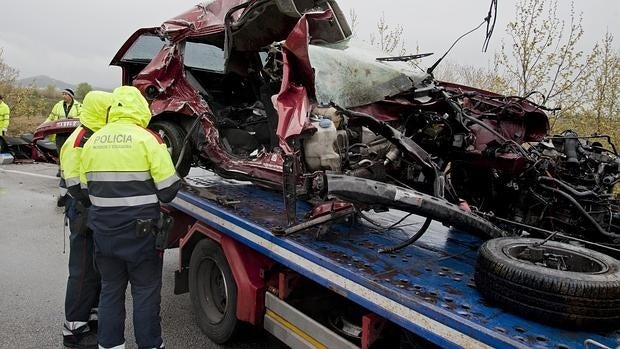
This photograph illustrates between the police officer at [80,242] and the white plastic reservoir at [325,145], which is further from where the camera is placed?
the police officer at [80,242]

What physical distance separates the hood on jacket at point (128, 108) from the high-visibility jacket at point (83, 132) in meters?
0.27

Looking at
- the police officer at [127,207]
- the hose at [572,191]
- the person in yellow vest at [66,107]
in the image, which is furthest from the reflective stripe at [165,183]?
the person in yellow vest at [66,107]

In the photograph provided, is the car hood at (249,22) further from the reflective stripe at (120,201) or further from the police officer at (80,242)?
the reflective stripe at (120,201)

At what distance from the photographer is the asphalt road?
3.54m

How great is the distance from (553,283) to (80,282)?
10.4 feet

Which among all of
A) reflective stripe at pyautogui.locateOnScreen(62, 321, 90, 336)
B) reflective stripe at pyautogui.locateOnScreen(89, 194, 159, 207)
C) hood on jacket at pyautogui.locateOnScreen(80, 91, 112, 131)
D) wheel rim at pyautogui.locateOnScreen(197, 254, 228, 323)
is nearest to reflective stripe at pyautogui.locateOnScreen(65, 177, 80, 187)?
hood on jacket at pyautogui.locateOnScreen(80, 91, 112, 131)

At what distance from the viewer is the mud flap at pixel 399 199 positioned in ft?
8.46

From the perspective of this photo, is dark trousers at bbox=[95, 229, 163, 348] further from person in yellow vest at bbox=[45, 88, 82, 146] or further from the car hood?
person in yellow vest at bbox=[45, 88, 82, 146]

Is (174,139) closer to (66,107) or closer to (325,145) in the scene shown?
(325,145)

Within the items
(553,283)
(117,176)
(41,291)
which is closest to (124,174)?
(117,176)

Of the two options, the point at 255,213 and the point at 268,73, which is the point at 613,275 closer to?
the point at 255,213

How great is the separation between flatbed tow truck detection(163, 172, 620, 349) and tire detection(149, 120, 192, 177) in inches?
18.0

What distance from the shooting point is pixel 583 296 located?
1.82 m

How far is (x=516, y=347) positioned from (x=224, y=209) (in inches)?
94.1
